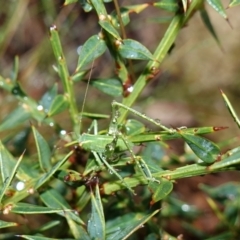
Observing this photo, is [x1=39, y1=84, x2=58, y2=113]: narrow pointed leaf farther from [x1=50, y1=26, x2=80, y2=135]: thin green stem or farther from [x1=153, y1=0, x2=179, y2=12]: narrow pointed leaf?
[x1=153, y1=0, x2=179, y2=12]: narrow pointed leaf

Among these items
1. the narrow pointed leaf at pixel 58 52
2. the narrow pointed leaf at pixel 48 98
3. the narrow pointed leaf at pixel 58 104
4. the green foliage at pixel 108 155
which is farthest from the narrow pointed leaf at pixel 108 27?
the narrow pointed leaf at pixel 48 98

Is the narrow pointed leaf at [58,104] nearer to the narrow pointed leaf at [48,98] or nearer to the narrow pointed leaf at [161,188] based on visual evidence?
the narrow pointed leaf at [48,98]

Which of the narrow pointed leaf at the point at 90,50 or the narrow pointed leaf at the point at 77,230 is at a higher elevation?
the narrow pointed leaf at the point at 90,50

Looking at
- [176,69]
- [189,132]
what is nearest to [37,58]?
[176,69]

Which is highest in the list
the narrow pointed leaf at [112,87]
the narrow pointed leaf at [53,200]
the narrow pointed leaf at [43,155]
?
the narrow pointed leaf at [112,87]

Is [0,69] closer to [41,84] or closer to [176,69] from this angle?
[41,84]

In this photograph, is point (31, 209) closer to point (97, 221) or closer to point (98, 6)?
point (97, 221)

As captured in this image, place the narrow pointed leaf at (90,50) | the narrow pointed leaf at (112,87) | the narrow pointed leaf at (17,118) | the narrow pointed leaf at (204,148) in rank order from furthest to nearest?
the narrow pointed leaf at (17,118)
the narrow pointed leaf at (112,87)
the narrow pointed leaf at (90,50)
the narrow pointed leaf at (204,148)

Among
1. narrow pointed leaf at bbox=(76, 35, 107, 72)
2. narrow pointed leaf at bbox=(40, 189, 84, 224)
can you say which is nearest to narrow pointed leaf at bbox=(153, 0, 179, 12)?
narrow pointed leaf at bbox=(76, 35, 107, 72)

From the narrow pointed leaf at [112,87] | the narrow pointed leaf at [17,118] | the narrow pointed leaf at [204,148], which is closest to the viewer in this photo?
the narrow pointed leaf at [204,148]
